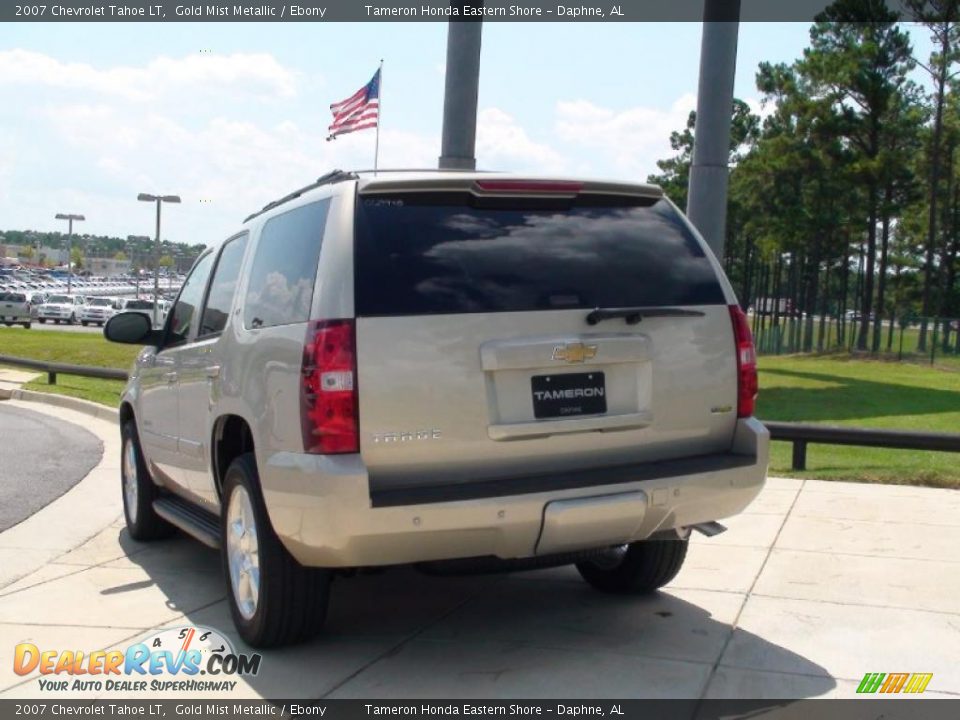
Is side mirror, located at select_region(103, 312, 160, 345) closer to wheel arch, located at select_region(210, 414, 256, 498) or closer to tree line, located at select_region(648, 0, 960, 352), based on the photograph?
wheel arch, located at select_region(210, 414, 256, 498)

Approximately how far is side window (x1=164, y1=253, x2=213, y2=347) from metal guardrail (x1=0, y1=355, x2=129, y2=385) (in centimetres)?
952

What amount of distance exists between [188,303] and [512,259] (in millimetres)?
2850

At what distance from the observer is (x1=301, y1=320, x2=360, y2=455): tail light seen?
14.1ft

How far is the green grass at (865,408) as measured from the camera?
10.0 m

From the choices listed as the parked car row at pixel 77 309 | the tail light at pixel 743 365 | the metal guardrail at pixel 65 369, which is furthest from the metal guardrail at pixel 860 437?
the parked car row at pixel 77 309

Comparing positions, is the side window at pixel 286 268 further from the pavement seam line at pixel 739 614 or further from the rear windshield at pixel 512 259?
the pavement seam line at pixel 739 614

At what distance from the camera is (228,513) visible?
207 inches

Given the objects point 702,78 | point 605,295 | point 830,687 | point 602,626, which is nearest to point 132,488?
point 602,626

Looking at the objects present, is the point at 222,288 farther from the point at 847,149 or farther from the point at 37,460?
the point at 847,149

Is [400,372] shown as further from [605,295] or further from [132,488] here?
[132,488]

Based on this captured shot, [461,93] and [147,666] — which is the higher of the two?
[461,93]

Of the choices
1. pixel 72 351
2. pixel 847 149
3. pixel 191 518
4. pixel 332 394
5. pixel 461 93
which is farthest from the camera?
pixel 847 149

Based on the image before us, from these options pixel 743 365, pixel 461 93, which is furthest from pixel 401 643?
pixel 461 93

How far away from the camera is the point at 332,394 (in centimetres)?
430
